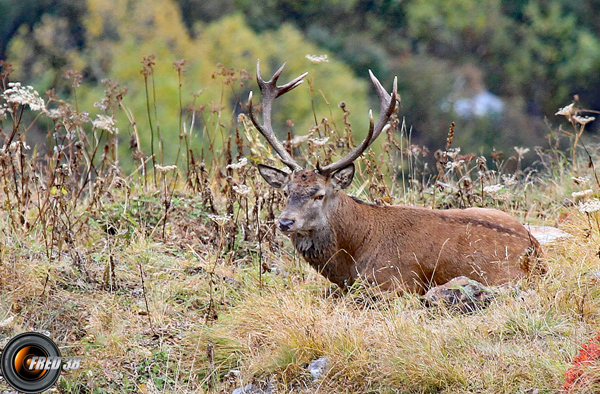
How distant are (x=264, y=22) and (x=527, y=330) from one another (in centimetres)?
4436

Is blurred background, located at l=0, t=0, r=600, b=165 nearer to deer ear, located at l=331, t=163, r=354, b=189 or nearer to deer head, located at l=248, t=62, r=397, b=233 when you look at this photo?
deer head, located at l=248, t=62, r=397, b=233

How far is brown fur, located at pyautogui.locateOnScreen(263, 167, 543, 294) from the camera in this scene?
21.4 feet

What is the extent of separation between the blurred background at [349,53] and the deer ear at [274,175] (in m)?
23.9

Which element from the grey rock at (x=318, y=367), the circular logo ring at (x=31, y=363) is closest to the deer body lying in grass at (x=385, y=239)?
the grey rock at (x=318, y=367)

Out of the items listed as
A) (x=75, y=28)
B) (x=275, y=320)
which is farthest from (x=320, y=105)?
(x=275, y=320)

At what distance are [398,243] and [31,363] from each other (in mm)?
2829

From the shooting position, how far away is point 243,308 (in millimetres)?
6141

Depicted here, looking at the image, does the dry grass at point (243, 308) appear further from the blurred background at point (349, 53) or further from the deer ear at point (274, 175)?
the blurred background at point (349, 53)

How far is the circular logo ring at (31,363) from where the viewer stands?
17.3 ft

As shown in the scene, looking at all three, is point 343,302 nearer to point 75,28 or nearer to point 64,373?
point 64,373

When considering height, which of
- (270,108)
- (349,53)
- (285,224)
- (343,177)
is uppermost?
(270,108)

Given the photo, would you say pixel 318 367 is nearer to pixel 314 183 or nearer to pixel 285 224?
pixel 285 224

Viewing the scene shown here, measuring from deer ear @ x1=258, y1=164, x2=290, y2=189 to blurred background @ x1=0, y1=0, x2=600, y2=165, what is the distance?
23.9 m

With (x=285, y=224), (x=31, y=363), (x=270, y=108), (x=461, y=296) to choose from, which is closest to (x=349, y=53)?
(x=270, y=108)
